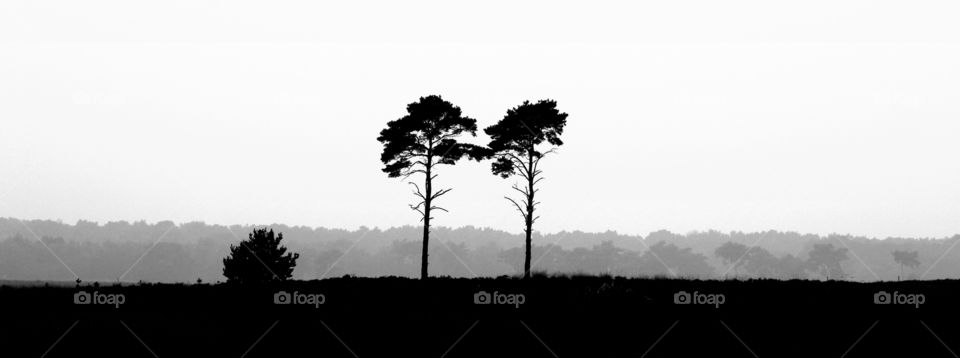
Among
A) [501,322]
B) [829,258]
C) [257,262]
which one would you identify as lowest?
[501,322]

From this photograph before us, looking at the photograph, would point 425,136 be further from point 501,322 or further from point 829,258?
point 829,258

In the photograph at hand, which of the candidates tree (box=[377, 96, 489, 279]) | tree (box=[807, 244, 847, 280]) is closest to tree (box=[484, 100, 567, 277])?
tree (box=[377, 96, 489, 279])

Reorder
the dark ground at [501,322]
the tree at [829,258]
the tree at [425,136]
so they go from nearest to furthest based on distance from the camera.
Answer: the dark ground at [501,322]
the tree at [425,136]
the tree at [829,258]

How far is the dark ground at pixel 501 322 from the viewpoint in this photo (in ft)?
56.3

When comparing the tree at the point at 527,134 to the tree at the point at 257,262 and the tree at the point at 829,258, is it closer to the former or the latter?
the tree at the point at 257,262

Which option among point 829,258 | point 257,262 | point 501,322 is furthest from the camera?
point 829,258

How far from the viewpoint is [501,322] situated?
20.3 m

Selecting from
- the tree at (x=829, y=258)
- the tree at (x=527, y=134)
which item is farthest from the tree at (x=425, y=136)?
the tree at (x=829, y=258)

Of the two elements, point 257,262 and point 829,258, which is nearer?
point 257,262

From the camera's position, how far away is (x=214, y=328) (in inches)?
769

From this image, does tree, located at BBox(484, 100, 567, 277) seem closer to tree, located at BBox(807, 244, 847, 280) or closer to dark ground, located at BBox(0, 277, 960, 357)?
dark ground, located at BBox(0, 277, 960, 357)

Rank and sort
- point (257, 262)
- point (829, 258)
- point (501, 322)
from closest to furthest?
point (501, 322)
point (257, 262)
point (829, 258)

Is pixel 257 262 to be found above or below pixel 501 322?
above

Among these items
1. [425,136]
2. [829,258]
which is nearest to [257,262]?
[425,136]
